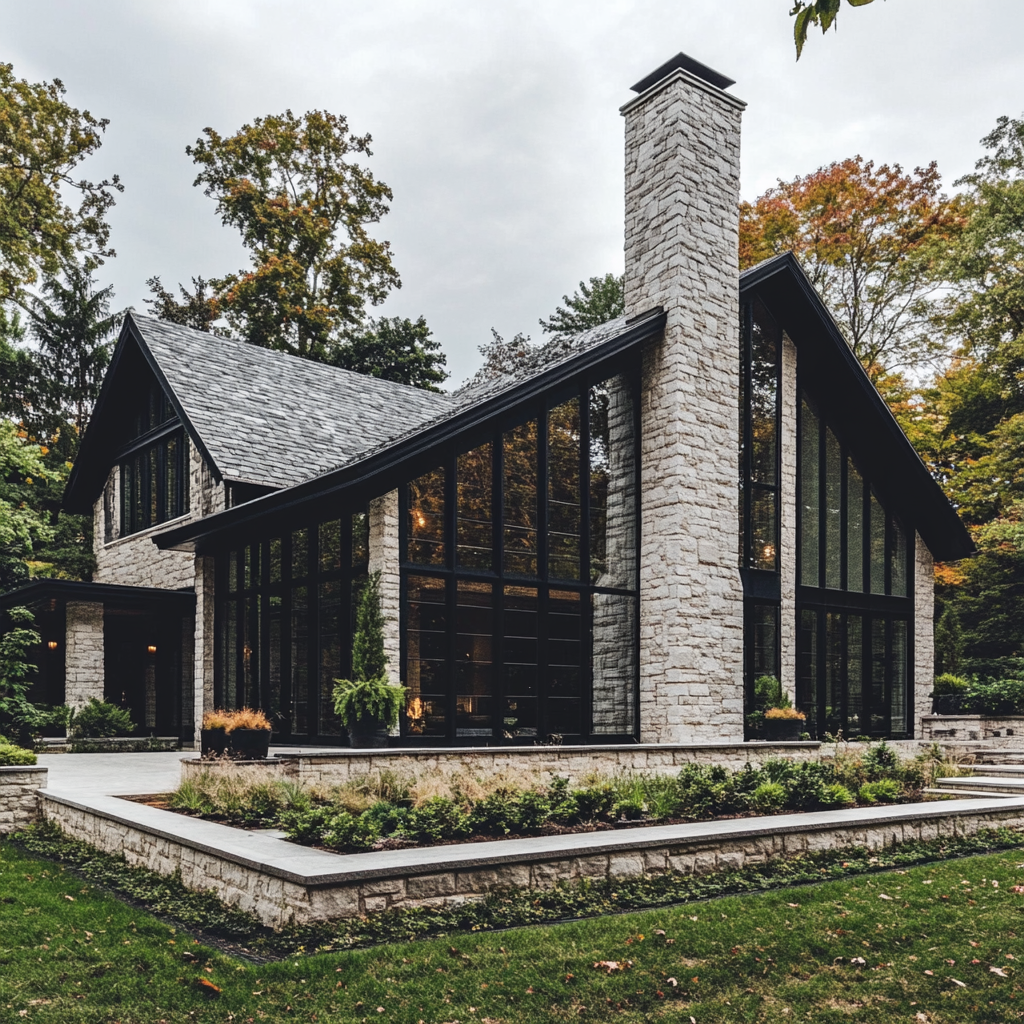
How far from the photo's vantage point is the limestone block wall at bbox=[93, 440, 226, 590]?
633 inches

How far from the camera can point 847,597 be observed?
52.7ft

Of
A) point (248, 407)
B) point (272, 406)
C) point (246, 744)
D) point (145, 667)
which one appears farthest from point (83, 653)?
point (246, 744)

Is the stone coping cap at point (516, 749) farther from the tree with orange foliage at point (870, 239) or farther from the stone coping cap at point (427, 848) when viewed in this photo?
the tree with orange foliage at point (870, 239)

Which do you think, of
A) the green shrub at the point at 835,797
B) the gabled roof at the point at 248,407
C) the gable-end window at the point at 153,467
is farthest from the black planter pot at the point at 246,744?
the gable-end window at the point at 153,467

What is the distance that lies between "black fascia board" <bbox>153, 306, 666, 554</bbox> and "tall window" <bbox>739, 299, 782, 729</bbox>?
219 centimetres

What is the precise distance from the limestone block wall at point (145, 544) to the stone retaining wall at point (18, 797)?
19.9ft

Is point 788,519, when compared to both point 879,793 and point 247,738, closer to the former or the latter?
point 879,793

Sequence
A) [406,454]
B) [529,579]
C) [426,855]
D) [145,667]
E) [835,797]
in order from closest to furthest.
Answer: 1. [426,855]
2. [835,797]
3. [406,454]
4. [529,579]
5. [145,667]

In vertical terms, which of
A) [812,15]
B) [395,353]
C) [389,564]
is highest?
[395,353]

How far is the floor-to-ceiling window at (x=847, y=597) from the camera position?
15484 mm

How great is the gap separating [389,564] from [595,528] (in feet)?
10.8

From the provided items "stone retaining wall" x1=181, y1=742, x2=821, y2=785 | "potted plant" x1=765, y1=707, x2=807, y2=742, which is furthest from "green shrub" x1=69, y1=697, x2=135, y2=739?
"potted plant" x1=765, y1=707, x2=807, y2=742

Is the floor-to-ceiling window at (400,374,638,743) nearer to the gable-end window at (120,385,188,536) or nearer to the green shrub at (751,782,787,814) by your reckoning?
the green shrub at (751,782,787,814)

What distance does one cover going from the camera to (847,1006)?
5.04m
